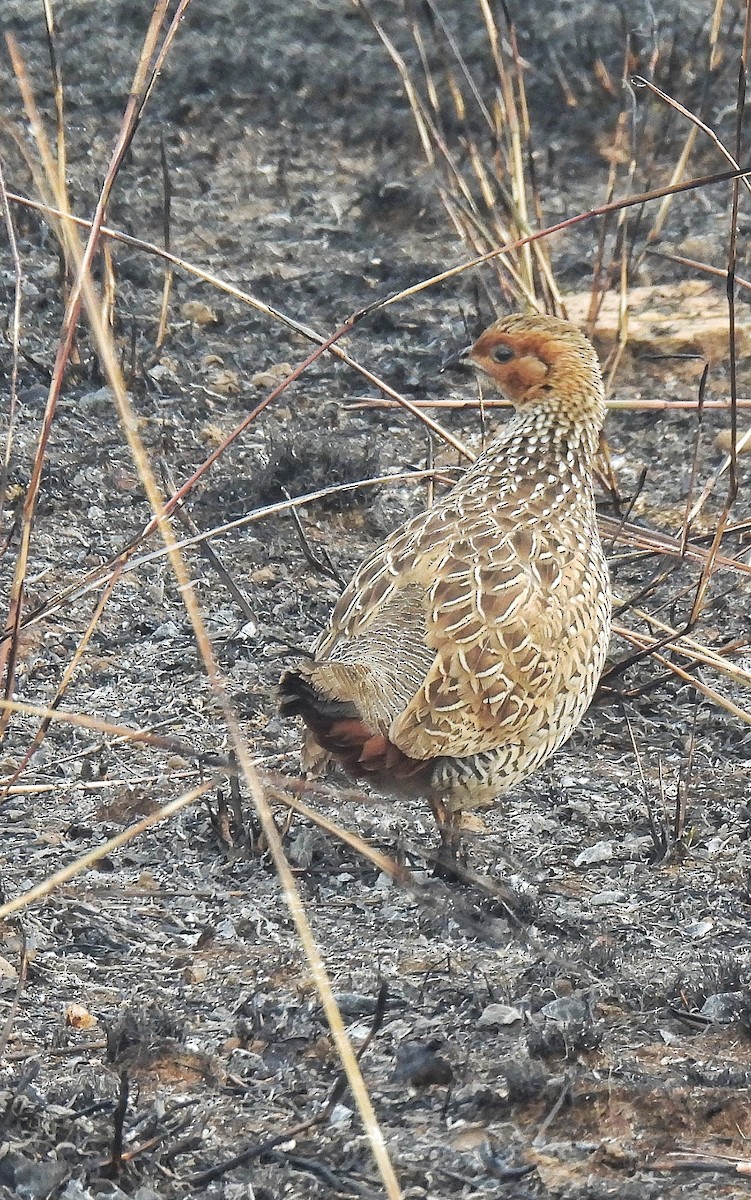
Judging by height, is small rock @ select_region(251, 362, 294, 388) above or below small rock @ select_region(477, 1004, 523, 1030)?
above

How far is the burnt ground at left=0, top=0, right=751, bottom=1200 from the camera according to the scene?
121 inches

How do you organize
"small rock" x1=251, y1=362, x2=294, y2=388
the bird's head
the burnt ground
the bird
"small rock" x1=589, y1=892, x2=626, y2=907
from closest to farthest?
the burnt ground
the bird
"small rock" x1=589, y1=892, x2=626, y2=907
the bird's head
"small rock" x1=251, y1=362, x2=294, y2=388

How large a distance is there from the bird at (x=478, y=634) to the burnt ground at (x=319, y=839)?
324 mm

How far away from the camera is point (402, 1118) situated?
10.3 ft

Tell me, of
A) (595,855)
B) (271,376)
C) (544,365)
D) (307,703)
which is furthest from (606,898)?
(271,376)

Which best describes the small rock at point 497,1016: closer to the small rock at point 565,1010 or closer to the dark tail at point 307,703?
the small rock at point 565,1010

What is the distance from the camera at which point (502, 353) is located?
4445mm

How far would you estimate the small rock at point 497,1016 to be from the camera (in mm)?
3439

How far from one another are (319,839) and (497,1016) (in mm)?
829

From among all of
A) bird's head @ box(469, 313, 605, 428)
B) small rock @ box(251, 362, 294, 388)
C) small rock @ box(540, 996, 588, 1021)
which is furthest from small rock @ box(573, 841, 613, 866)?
small rock @ box(251, 362, 294, 388)

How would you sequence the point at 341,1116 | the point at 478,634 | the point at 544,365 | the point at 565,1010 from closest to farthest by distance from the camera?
1. the point at 341,1116
2. the point at 565,1010
3. the point at 478,634
4. the point at 544,365

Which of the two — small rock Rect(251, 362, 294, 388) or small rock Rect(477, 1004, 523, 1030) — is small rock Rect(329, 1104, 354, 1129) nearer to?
small rock Rect(477, 1004, 523, 1030)

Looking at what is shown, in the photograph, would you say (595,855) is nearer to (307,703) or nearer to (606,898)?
(606,898)

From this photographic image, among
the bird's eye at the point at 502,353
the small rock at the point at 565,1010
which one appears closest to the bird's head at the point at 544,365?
the bird's eye at the point at 502,353
